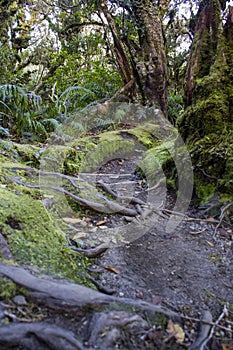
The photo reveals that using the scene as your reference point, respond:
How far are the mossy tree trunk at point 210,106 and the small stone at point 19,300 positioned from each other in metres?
2.16

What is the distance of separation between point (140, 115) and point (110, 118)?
0.80m

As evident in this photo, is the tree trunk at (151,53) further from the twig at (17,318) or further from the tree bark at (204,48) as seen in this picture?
the twig at (17,318)

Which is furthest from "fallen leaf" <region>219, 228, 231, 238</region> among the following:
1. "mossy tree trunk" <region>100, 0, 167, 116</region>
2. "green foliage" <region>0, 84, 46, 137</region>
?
"mossy tree trunk" <region>100, 0, 167, 116</region>

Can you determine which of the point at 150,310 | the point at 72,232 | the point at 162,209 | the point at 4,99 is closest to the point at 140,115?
the point at 4,99

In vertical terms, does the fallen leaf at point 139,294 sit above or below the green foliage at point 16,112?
below

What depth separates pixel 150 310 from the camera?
154cm

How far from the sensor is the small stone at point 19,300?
1.39m

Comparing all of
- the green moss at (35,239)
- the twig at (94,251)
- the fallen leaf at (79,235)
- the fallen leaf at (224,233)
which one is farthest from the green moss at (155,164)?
the green moss at (35,239)

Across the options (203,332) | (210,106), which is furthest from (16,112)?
(203,332)

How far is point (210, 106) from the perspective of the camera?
3.30 metres

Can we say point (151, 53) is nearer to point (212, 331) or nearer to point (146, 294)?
point (146, 294)

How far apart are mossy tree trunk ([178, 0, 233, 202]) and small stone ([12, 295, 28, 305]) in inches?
84.9

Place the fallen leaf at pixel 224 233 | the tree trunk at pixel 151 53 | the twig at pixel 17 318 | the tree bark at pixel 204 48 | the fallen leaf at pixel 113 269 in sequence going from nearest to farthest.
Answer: the twig at pixel 17 318 → the fallen leaf at pixel 113 269 → the fallen leaf at pixel 224 233 → the tree bark at pixel 204 48 → the tree trunk at pixel 151 53

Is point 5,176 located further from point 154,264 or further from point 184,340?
point 184,340
